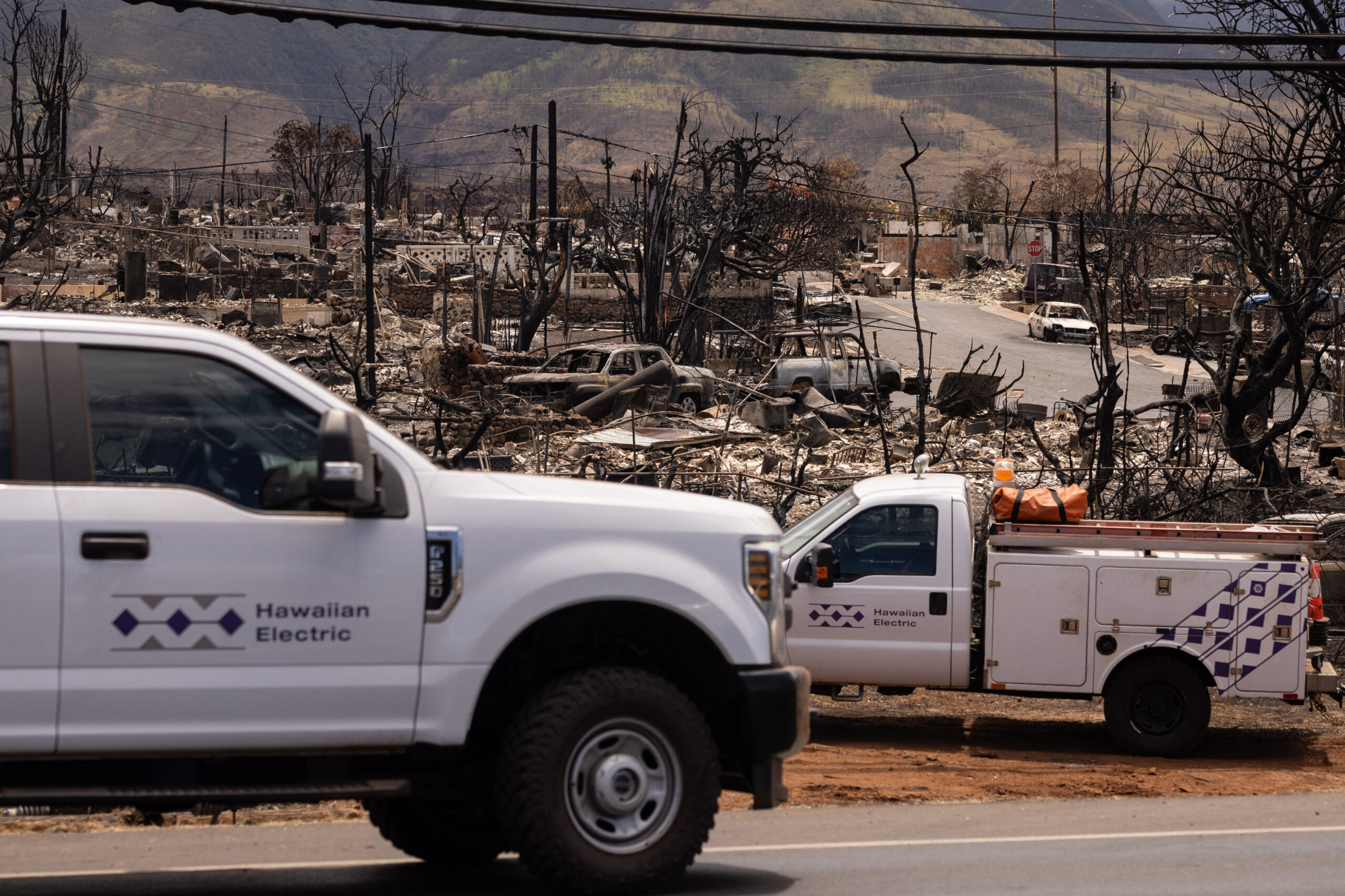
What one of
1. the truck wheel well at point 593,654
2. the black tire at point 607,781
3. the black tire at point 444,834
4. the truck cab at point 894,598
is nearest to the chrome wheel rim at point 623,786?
the black tire at point 607,781

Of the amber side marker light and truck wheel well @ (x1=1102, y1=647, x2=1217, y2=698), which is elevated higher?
the amber side marker light

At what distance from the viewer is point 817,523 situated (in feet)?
35.6

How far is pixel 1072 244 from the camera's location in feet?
237

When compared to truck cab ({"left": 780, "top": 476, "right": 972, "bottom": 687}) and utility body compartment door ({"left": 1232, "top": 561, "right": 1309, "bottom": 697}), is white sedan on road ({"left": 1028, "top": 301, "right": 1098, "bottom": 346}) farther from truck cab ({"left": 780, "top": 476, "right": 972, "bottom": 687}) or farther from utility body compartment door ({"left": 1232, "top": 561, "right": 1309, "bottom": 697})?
truck cab ({"left": 780, "top": 476, "right": 972, "bottom": 687})

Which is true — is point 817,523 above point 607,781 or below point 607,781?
above

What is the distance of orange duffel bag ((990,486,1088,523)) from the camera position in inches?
405

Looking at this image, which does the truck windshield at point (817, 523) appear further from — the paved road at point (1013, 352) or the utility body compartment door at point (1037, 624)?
the paved road at point (1013, 352)

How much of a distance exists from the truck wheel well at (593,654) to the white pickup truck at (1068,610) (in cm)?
453

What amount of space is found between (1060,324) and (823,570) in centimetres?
4159

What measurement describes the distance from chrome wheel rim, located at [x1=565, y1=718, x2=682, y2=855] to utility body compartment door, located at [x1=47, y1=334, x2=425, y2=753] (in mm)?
723

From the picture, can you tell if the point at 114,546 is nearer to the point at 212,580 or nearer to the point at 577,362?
the point at 212,580

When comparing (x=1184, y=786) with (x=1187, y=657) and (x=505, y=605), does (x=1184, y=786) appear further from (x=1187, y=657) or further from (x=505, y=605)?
(x=505, y=605)

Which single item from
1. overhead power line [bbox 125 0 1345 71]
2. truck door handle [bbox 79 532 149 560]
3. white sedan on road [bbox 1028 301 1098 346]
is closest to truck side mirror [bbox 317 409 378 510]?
truck door handle [bbox 79 532 149 560]

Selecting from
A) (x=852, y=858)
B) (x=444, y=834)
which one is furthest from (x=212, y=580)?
(x=852, y=858)
